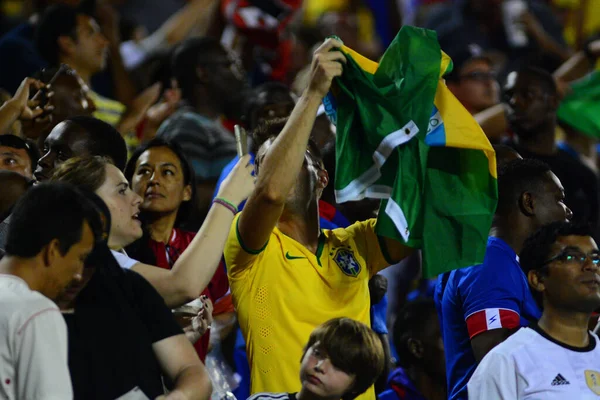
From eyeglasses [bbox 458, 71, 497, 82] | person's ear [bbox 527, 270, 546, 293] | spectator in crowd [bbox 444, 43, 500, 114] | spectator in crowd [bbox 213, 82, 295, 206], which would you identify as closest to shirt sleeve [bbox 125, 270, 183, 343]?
person's ear [bbox 527, 270, 546, 293]

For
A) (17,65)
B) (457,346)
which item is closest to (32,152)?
(457,346)

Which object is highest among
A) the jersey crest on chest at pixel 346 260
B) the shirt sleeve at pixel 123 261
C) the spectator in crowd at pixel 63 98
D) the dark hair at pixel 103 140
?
the shirt sleeve at pixel 123 261

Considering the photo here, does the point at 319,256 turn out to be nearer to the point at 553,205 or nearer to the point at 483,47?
the point at 553,205

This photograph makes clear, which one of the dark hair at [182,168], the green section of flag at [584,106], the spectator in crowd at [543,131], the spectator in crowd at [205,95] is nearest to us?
A: the dark hair at [182,168]

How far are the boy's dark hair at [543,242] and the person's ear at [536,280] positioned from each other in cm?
2

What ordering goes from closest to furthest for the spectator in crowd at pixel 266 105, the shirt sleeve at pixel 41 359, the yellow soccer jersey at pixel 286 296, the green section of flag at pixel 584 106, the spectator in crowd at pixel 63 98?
the shirt sleeve at pixel 41 359
the yellow soccer jersey at pixel 286 296
the spectator in crowd at pixel 63 98
the spectator in crowd at pixel 266 105
the green section of flag at pixel 584 106

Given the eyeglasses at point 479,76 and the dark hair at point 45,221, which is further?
the eyeglasses at point 479,76

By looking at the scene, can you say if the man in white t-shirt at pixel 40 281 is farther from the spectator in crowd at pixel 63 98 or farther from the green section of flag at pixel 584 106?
the green section of flag at pixel 584 106

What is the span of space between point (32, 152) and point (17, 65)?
2.84m

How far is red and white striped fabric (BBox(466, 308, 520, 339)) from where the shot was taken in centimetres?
483

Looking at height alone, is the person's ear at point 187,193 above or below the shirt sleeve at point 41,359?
below

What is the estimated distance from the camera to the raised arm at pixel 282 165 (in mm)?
4496

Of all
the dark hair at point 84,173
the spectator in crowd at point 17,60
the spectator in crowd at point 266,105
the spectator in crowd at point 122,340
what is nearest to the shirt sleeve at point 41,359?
the spectator in crowd at point 122,340

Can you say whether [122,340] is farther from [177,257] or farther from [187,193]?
[187,193]
